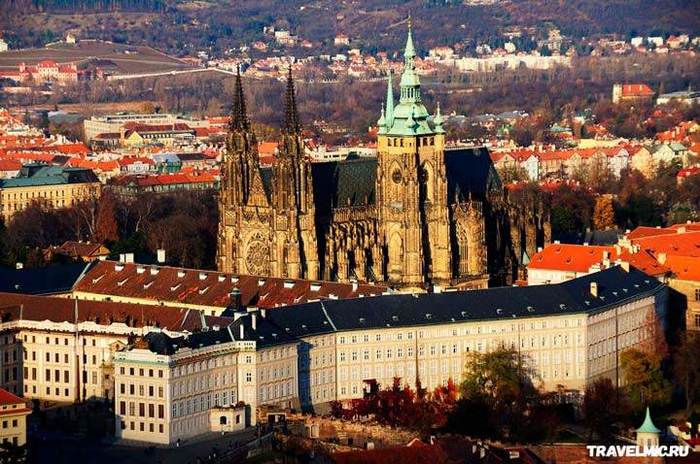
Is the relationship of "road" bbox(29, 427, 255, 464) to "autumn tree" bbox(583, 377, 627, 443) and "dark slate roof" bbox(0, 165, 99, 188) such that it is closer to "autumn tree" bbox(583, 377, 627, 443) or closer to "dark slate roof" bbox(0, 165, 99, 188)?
"autumn tree" bbox(583, 377, 627, 443)

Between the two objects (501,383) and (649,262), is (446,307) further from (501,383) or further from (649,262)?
(649,262)

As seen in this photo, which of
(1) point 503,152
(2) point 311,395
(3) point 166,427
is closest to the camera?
→ (3) point 166,427

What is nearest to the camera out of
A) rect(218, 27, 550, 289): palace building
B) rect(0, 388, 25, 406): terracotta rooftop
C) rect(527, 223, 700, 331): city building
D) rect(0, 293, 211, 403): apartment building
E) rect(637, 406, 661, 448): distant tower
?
rect(637, 406, 661, 448): distant tower

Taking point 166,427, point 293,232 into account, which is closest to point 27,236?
point 293,232

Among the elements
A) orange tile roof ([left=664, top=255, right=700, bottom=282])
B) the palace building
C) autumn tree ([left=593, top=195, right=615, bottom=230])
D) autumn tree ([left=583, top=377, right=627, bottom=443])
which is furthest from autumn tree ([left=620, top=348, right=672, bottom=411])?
autumn tree ([left=593, top=195, right=615, bottom=230])

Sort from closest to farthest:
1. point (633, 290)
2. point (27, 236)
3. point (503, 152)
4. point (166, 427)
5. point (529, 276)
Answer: point (166, 427) < point (633, 290) < point (529, 276) < point (27, 236) < point (503, 152)

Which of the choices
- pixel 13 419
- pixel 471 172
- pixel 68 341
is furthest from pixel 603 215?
pixel 13 419

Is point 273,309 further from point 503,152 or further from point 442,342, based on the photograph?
point 503,152

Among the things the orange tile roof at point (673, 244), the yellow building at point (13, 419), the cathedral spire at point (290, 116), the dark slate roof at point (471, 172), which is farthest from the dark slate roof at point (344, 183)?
the yellow building at point (13, 419)
